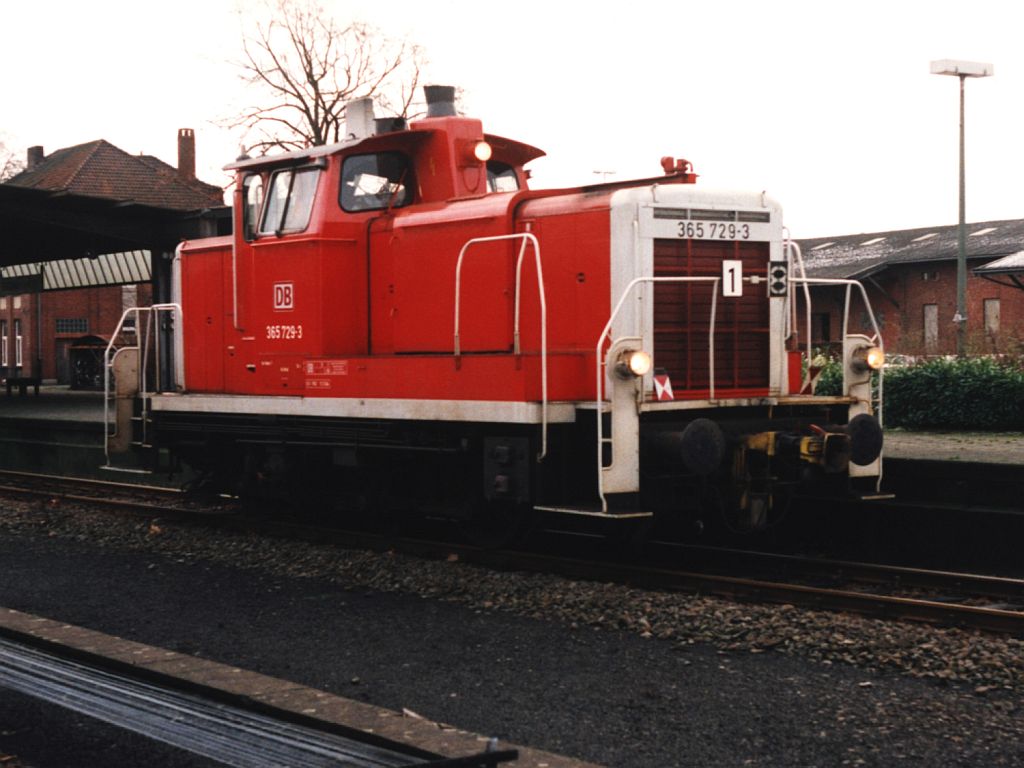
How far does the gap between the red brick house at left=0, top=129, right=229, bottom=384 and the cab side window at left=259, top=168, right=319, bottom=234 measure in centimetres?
1356

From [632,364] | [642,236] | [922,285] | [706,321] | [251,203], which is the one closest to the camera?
[632,364]

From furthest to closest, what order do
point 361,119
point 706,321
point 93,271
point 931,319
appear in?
point 931,319 < point 93,271 < point 361,119 < point 706,321

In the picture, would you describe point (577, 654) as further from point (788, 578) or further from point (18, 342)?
point (18, 342)

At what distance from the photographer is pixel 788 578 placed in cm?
850

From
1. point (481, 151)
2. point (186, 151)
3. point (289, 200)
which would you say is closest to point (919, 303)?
point (186, 151)

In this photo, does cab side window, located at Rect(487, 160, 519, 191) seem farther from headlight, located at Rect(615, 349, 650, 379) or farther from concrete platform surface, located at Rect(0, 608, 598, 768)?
concrete platform surface, located at Rect(0, 608, 598, 768)

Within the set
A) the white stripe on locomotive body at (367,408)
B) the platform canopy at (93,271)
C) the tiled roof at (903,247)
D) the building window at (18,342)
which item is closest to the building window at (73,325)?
the building window at (18,342)

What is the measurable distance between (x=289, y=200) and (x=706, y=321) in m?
3.61

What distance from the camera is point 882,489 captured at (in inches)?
392

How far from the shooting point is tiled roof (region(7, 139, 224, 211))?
45344 millimetres

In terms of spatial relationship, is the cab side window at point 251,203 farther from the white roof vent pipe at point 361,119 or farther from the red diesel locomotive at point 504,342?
the white roof vent pipe at point 361,119

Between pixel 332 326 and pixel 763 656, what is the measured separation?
4796mm

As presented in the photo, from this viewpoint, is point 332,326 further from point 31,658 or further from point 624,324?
point 31,658

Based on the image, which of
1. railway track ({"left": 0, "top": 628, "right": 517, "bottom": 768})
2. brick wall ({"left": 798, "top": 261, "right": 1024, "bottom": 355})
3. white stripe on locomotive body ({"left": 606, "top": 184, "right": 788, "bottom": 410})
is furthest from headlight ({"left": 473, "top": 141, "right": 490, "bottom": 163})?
brick wall ({"left": 798, "top": 261, "right": 1024, "bottom": 355})
